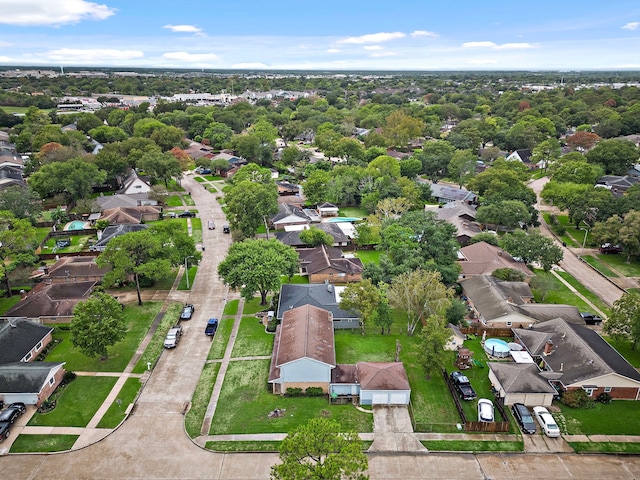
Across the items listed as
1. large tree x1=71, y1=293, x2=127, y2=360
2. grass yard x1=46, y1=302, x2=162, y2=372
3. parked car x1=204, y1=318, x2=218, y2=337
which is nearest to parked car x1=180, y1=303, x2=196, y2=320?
parked car x1=204, y1=318, x2=218, y2=337

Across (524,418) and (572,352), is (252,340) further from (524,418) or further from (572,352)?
(572,352)

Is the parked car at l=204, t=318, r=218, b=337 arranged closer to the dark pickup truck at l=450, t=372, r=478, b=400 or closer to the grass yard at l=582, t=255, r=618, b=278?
the dark pickup truck at l=450, t=372, r=478, b=400

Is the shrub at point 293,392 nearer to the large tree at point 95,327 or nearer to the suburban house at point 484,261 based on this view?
the large tree at point 95,327

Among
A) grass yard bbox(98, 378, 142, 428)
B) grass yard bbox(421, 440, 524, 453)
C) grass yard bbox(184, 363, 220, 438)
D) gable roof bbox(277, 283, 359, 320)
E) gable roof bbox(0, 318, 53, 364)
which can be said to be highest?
gable roof bbox(277, 283, 359, 320)

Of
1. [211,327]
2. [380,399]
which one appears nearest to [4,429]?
[211,327]

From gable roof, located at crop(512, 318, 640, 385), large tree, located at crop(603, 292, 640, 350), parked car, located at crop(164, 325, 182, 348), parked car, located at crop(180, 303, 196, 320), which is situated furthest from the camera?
parked car, located at crop(180, 303, 196, 320)

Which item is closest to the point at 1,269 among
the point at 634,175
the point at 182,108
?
→ the point at 634,175

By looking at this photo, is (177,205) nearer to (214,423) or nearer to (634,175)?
(214,423)
